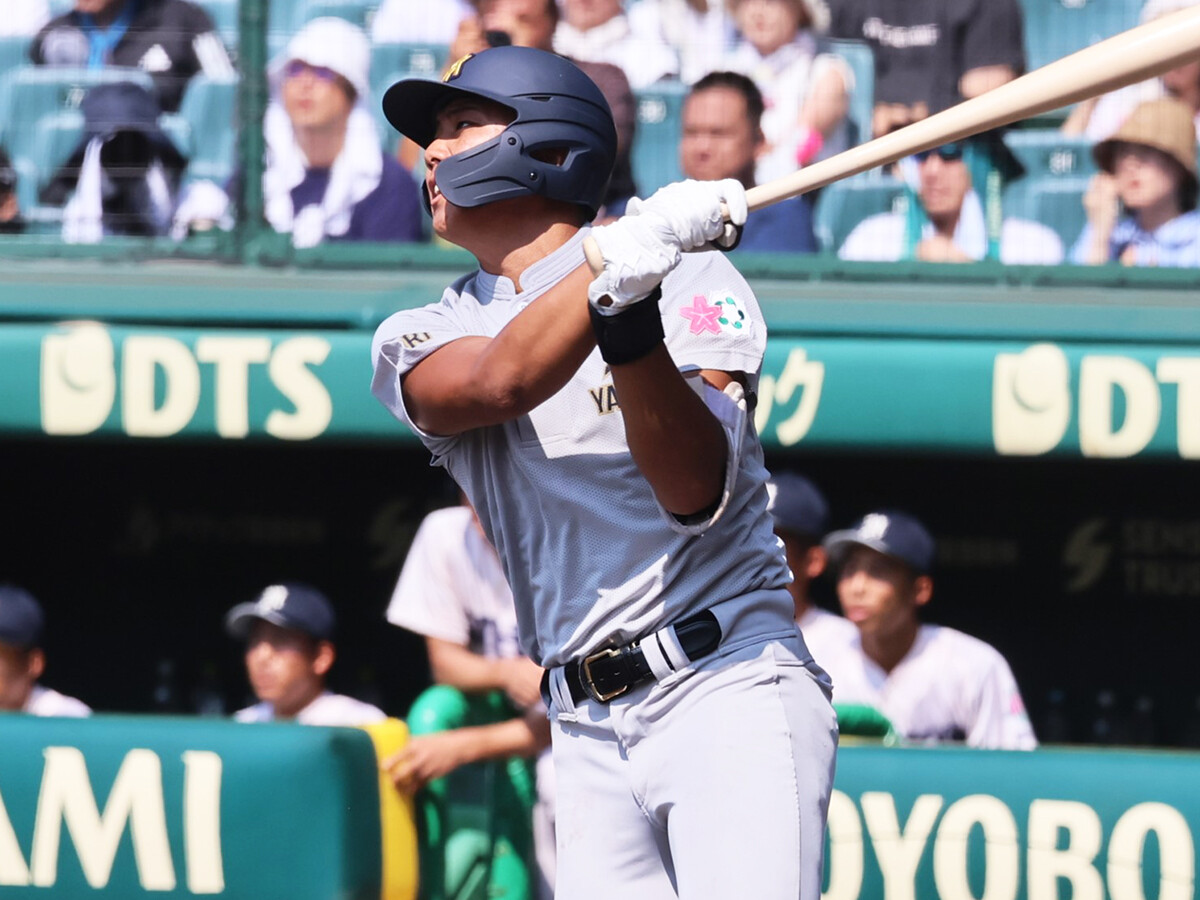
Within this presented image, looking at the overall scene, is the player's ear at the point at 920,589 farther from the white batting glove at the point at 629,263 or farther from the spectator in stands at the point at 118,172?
the white batting glove at the point at 629,263

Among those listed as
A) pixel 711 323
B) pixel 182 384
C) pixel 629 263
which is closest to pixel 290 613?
pixel 182 384

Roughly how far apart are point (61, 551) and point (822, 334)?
2.90 m

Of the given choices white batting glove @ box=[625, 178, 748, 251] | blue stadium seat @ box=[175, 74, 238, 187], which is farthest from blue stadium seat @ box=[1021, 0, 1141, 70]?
white batting glove @ box=[625, 178, 748, 251]

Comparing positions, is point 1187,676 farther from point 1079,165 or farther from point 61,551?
point 61,551

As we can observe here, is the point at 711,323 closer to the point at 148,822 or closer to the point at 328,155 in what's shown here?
the point at 148,822

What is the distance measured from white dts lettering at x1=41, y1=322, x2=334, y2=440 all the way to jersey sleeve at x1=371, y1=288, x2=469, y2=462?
220 cm

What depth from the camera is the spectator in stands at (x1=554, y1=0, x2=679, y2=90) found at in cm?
501

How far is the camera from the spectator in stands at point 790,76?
16.3 feet

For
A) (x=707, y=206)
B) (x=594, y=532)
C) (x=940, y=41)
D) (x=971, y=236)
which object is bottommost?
(x=594, y=532)

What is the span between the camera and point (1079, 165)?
196 inches

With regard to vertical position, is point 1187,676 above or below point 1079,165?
below

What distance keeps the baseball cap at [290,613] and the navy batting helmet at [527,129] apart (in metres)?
2.44

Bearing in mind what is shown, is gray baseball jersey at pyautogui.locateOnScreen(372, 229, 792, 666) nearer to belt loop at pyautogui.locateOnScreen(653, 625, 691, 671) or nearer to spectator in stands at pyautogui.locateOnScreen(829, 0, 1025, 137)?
belt loop at pyautogui.locateOnScreen(653, 625, 691, 671)

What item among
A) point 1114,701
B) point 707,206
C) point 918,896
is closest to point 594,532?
point 707,206
